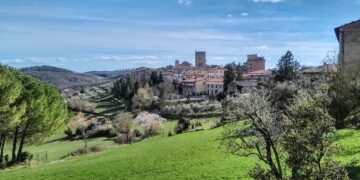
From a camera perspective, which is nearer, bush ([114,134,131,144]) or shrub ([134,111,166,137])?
bush ([114,134,131,144])

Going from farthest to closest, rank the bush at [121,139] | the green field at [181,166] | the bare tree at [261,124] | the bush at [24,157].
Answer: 1. the bush at [121,139]
2. the bush at [24,157]
3. the green field at [181,166]
4. the bare tree at [261,124]

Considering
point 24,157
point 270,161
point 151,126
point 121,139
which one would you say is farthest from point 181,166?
point 151,126

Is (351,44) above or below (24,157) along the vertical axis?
above

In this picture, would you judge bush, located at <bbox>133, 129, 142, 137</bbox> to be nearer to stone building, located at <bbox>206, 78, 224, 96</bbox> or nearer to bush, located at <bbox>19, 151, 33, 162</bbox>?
bush, located at <bbox>19, 151, 33, 162</bbox>

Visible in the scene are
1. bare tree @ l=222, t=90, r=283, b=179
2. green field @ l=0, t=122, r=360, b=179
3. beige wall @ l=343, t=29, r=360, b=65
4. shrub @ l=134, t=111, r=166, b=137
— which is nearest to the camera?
bare tree @ l=222, t=90, r=283, b=179

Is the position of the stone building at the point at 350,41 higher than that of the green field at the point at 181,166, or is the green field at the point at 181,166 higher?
the stone building at the point at 350,41

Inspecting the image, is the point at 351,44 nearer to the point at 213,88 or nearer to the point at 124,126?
the point at 124,126

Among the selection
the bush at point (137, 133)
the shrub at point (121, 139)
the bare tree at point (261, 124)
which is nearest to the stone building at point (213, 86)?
the bush at point (137, 133)

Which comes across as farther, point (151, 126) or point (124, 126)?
point (151, 126)

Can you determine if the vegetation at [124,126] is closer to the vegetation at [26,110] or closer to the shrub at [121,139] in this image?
the shrub at [121,139]

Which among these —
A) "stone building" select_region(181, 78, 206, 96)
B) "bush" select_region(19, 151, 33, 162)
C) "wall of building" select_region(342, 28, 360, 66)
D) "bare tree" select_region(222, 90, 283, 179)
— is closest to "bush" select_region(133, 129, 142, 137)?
"bush" select_region(19, 151, 33, 162)

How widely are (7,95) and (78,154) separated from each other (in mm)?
18460

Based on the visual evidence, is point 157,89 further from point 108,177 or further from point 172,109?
point 108,177

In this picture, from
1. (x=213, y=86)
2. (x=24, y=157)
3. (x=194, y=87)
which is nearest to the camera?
(x=24, y=157)
